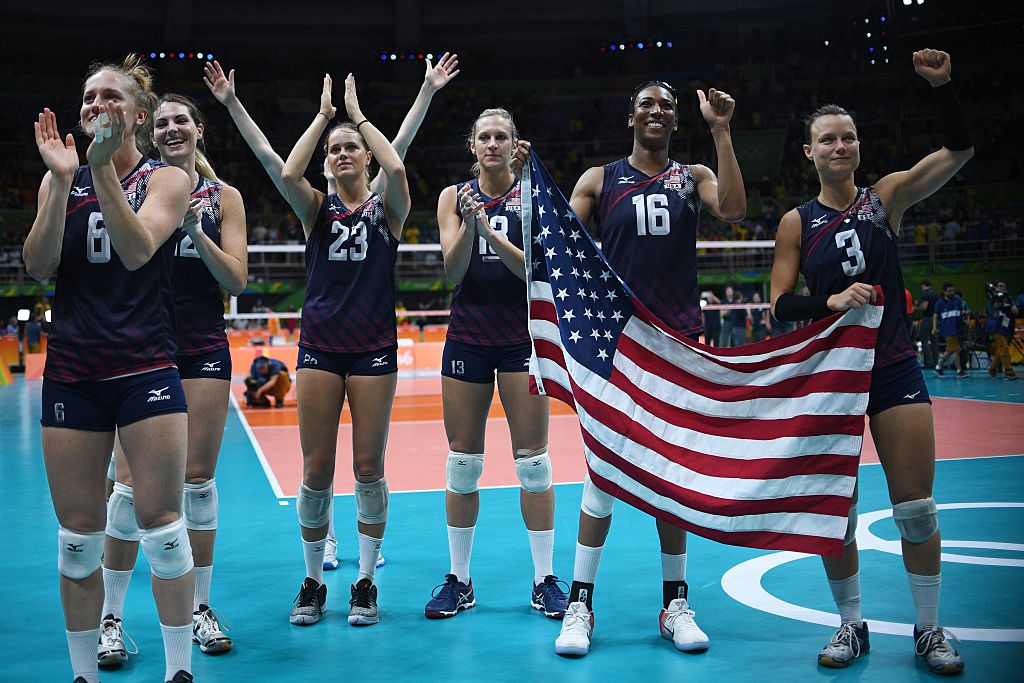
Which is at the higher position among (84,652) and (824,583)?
(84,652)

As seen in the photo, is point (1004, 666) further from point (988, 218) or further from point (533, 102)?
point (533, 102)

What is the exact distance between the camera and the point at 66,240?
323 cm

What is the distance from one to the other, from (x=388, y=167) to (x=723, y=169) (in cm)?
165

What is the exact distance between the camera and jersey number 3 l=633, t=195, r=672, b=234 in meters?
4.29

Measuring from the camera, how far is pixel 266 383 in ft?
47.7

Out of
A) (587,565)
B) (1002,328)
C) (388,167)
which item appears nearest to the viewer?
(587,565)

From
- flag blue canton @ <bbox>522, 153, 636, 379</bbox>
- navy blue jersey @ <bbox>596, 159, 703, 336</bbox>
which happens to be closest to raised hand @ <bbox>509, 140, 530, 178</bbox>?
flag blue canton @ <bbox>522, 153, 636, 379</bbox>

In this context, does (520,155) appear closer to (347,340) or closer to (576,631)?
(347,340)

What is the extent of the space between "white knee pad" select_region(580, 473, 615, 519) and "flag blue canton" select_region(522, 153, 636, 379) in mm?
542

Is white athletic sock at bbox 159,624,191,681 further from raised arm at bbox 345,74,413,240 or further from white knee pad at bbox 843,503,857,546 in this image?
white knee pad at bbox 843,503,857,546

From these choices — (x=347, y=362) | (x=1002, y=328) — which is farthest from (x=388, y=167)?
(x=1002, y=328)

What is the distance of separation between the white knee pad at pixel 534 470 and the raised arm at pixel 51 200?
2.48 metres

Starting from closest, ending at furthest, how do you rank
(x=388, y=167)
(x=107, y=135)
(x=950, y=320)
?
(x=107, y=135) → (x=388, y=167) → (x=950, y=320)

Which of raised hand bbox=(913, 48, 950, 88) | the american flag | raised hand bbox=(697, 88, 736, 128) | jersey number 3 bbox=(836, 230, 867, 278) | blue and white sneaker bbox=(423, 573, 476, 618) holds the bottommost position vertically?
blue and white sneaker bbox=(423, 573, 476, 618)
